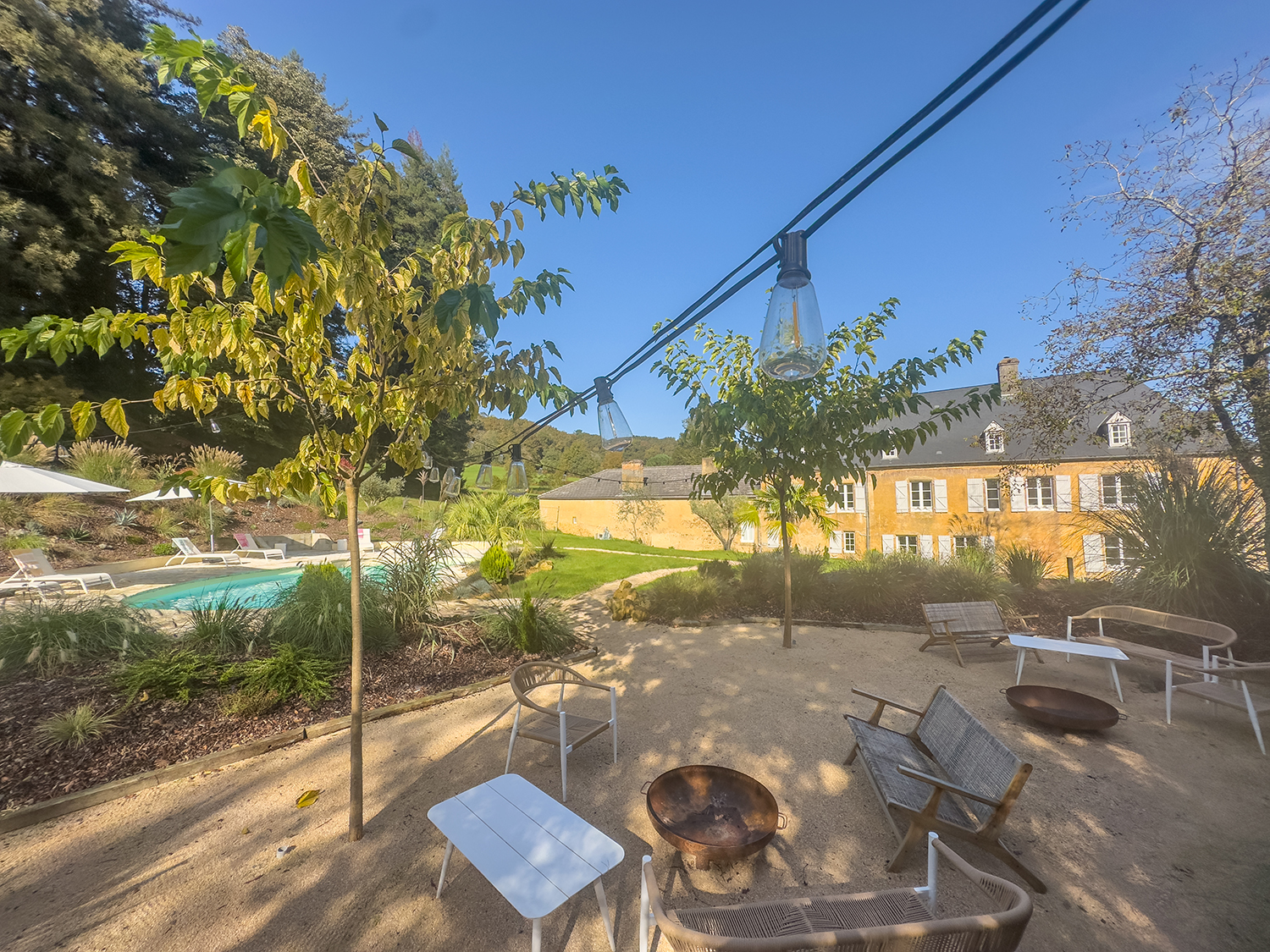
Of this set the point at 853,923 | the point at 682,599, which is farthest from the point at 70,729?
the point at 682,599

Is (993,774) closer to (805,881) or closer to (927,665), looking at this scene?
(805,881)

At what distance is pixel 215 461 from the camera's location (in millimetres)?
17344

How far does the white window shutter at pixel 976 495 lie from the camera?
26078 mm

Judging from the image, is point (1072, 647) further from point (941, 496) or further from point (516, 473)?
point (941, 496)

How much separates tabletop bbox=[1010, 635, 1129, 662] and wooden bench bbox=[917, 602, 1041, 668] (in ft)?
2.40

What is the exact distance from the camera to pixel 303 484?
3244 millimetres

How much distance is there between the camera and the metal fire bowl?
4609 mm

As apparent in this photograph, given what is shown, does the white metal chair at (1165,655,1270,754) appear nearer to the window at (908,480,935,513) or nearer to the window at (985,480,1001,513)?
the window at (985,480,1001,513)

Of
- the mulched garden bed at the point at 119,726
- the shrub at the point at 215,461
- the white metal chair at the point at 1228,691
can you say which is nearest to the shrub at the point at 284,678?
the mulched garden bed at the point at 119,726

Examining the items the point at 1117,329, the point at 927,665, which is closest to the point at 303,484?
the point at 927,665

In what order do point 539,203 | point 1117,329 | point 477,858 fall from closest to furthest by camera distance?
point 477,858, point 539,203, point 1117,329

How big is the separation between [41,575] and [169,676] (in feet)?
26.7

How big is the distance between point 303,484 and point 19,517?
1629 cm

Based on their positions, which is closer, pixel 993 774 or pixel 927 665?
pixel 993 774
